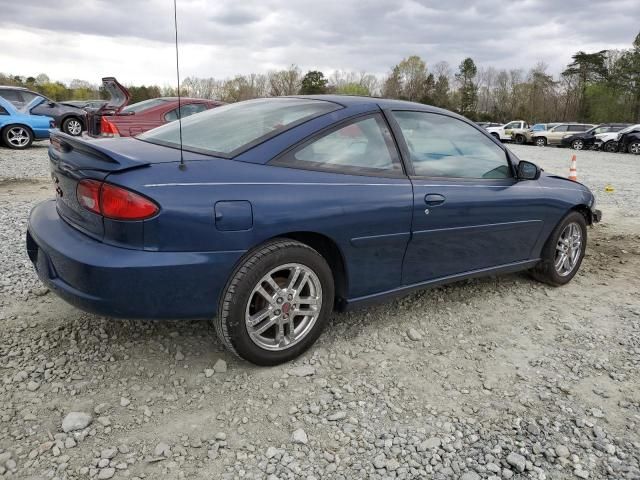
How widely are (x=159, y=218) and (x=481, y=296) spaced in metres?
2.64

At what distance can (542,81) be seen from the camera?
64188 millimetres

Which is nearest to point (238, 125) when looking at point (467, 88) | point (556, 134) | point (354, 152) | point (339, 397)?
point (354, 152)

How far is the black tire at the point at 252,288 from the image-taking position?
97.0 inches

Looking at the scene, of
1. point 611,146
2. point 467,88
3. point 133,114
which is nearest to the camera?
point 133,114

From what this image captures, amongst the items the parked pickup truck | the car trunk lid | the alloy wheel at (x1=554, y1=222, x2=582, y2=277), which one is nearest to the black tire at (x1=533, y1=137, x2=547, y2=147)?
the parked pickup truck

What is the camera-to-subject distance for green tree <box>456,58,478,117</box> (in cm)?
7219

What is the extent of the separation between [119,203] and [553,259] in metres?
3.37

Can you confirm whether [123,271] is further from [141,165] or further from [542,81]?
[542,81]

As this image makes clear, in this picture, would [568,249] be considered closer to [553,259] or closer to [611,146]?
[553,259]

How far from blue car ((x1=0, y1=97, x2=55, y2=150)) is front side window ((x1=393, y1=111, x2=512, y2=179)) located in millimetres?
11664

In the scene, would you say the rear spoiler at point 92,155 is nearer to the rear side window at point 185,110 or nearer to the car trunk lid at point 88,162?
the car trunk lid at point 88,162

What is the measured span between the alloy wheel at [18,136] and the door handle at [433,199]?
39.3ft

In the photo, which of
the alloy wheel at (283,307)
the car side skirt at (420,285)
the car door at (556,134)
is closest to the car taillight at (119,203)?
the alloy wheel at (283,307)

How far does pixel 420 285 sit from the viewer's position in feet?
10.7
